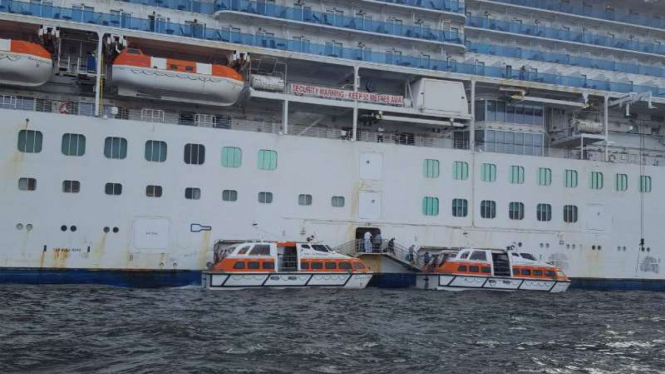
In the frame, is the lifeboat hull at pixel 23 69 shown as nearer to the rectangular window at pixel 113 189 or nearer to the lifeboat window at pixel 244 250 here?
the rectangular window at pixel 113 189

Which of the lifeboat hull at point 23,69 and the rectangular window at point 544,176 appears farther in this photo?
the rectangular window at point 544,176

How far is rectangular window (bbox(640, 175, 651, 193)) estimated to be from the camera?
38.4 meters

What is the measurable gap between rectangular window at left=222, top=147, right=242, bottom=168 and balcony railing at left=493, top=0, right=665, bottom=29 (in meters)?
18.2

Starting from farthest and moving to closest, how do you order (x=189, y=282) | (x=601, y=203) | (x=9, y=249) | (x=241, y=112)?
(x=601, y=203) < (x=241, y=112) < (x=189, y=282) < (x=9, y=249)

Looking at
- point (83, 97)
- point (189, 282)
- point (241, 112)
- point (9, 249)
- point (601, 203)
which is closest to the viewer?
point (9, 249)

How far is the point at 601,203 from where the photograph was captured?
37344 mm

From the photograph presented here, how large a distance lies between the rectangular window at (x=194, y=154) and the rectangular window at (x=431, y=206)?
33.4ft

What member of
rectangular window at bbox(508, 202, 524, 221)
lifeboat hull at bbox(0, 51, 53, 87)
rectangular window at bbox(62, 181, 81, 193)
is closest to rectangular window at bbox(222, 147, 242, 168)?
rectangular window at bbox(62, 181, 81, 193)

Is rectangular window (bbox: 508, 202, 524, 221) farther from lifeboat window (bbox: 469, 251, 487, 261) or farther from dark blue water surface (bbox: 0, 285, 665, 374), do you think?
dark blue water surface (bbox: 0, 285, 665, 374)

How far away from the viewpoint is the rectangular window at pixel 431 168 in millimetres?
34281

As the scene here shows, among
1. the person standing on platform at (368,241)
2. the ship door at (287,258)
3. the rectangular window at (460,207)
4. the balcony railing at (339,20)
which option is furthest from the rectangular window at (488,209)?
the ship door at (287,258)

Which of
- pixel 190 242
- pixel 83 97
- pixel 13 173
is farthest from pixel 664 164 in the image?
pixel 13 173

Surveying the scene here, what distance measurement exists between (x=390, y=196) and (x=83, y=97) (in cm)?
1389

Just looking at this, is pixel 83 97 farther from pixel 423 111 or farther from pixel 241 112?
pixel 423 111
